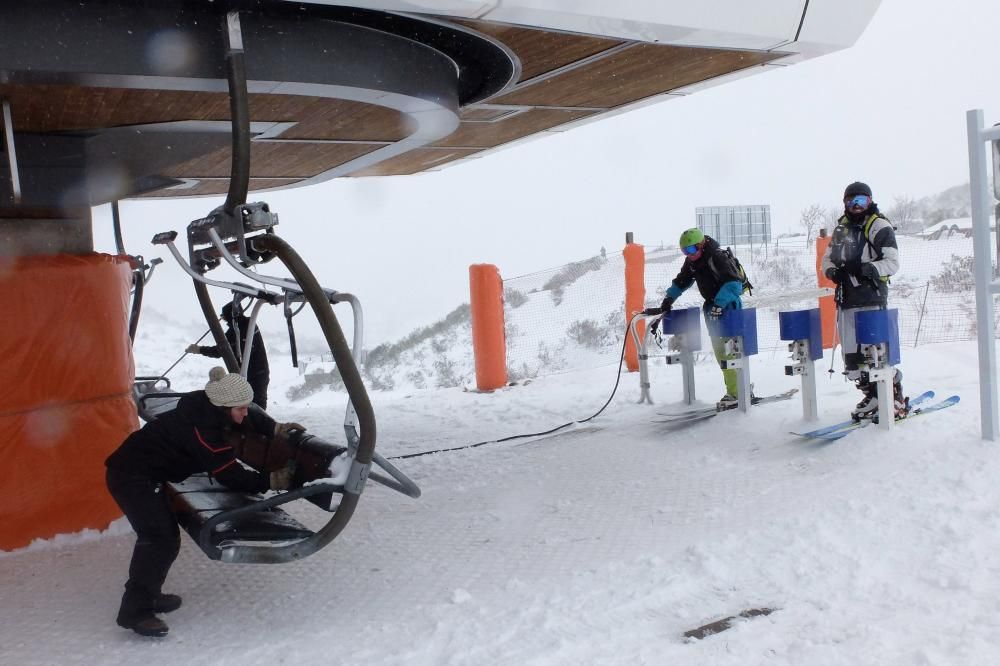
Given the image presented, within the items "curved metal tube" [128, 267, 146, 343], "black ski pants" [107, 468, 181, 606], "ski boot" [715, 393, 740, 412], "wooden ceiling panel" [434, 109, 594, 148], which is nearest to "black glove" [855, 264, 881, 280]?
"ski boot" [715, 393, 740, 412]

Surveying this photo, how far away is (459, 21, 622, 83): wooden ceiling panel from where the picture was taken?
15.3ft

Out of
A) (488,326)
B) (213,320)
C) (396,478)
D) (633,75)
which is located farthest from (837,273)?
(488,326)

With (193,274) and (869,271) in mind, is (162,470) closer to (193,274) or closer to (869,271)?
(193,274)

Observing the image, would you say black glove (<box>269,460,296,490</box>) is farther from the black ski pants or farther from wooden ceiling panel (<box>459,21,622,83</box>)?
wooden ceiling panel (<box>459,21,622,83</box>)

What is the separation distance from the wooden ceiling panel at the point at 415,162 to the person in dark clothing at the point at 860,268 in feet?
13.4

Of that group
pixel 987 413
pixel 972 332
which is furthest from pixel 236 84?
pixel 972 332

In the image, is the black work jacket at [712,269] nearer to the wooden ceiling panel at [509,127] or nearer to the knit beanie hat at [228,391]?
the wooden ceiling panel at [509,127]

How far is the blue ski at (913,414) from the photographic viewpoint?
→ 236 inches

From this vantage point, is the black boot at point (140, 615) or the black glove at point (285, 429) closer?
the black boot at point (140, 615)

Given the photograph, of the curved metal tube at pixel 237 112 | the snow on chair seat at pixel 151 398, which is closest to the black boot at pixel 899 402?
the curved metal tube at pixel 237 112

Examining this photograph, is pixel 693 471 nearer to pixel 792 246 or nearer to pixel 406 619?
pixel 406 619

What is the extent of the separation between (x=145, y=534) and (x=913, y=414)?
204 inches

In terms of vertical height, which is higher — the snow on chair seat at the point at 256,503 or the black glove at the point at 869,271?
the black glove at the point at 869,271

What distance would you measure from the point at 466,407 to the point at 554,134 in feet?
10.5
